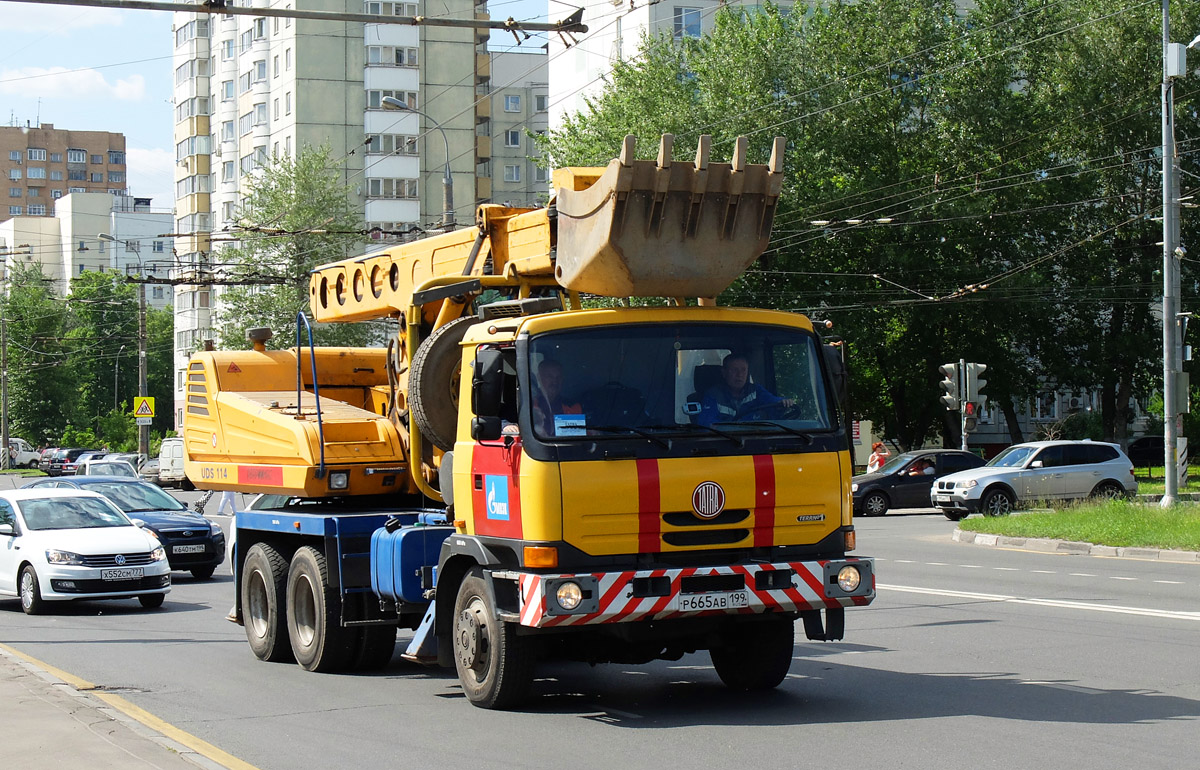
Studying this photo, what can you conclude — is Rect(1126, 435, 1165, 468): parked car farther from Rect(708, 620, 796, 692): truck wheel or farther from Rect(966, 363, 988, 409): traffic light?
Rect(708, 620, 796, 692): truck wheel

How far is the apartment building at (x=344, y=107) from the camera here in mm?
72938

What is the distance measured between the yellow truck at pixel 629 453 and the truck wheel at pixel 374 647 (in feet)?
2.48

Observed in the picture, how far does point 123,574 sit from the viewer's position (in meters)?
16.0

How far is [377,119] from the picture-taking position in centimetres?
→ 7350

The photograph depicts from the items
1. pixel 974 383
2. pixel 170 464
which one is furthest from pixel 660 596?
pixel 170 464

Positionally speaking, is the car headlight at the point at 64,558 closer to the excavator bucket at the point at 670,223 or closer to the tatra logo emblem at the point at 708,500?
the excavator bucket at the point at 670,223

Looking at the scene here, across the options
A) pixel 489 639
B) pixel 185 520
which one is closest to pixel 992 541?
pixel 185 520

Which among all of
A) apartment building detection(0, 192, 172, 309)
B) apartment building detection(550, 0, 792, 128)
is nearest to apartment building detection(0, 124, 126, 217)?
apartment building detection(0, 192, 172, 309)

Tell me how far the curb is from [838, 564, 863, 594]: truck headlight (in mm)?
12559

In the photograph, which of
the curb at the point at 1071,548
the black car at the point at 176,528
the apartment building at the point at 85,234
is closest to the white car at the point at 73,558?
the black car at the point at 176,528

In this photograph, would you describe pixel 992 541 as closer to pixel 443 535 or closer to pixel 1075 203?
pixel 443 535

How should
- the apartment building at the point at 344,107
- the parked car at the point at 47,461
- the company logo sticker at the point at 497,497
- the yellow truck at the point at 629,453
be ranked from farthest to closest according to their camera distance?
the parked car at the point at 47,461
the apartment building at the point at 344,107
the company logo sticker at the point at 497,497
the yellow truck at the point at 629,453

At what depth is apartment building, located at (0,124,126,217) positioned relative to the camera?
160125mm

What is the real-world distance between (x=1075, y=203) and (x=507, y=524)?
42577mm
